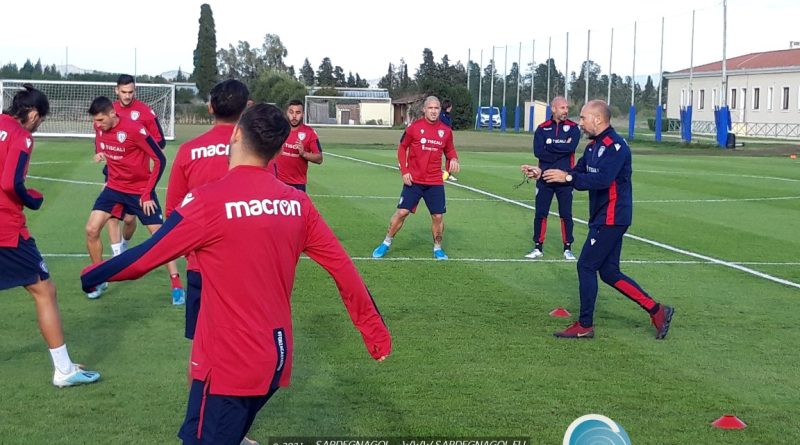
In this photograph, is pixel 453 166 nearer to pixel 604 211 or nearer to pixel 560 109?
pixel 560 109

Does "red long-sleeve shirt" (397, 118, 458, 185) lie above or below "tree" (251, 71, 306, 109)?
below

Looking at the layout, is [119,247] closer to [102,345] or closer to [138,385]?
[102,345]

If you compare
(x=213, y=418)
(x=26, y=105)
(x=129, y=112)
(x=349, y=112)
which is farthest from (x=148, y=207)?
(x=349, y=112)

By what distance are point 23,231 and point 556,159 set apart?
830 cm

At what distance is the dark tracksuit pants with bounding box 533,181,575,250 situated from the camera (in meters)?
13.5

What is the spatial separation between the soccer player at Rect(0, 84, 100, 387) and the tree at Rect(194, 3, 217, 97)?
319 feet

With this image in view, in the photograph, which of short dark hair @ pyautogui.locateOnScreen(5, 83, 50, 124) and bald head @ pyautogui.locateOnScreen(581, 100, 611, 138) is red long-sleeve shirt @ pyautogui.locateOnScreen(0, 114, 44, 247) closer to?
short dark hair @ pyautogui.locateOnScreen(5, 83, 50, 124)

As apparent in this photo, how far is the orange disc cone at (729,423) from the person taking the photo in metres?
6.26

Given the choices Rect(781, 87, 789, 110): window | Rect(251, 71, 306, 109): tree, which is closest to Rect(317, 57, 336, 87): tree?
Rect(251, 71, 306, 109): tree

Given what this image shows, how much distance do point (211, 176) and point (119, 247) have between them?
5113mm

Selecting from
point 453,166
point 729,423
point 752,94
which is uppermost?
point 752,94

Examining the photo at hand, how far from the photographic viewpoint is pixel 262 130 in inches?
161

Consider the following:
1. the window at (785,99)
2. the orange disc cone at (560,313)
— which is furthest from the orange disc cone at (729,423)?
the window at (785,99)

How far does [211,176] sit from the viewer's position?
622 centimetres
